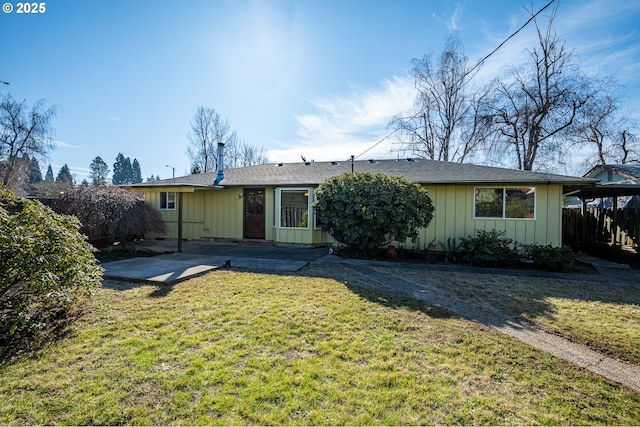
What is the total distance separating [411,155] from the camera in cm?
2152

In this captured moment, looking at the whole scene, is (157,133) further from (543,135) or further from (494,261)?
(543,135)

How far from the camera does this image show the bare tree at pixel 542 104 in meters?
17.6

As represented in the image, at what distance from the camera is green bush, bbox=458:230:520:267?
7695mm

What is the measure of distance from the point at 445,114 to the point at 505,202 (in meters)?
14.0

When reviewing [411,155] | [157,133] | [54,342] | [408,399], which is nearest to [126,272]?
[54,342]

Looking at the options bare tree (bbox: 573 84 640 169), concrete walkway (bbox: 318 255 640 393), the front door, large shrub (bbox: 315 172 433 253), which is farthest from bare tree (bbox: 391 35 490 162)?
concrete walkway (bbox: 318 255 640 393)

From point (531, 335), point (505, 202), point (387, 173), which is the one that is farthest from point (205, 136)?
point (531, 335)

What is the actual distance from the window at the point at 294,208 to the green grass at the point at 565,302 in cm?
438

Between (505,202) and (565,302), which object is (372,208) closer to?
(505,202)

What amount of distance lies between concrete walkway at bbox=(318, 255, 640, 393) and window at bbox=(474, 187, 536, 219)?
2.92 m

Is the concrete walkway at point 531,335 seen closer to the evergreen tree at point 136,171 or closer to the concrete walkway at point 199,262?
the concrete walkway at point 199,262

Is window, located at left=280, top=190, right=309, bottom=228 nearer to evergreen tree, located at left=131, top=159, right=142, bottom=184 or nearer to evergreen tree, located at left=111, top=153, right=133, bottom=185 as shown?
evergreen tree, located at left=111, top=153, right=133, bottom=185

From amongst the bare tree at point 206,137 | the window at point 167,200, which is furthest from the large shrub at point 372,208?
the bare tree at point 206,137

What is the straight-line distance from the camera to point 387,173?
10953 mm
